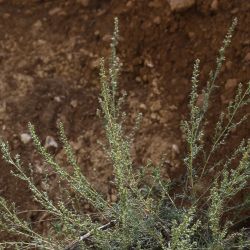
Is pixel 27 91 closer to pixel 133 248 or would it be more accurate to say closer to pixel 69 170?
pixel 69 170

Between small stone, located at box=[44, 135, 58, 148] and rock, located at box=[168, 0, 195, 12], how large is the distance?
75 centimetres

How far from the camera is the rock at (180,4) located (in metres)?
2.58

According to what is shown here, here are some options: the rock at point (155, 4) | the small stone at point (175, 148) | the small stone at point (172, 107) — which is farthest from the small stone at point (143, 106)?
the rock at point (155, 4)

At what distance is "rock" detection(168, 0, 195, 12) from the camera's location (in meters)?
2.58

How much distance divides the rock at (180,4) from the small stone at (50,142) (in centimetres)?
75

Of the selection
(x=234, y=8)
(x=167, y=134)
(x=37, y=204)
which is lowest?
(x=37, y=204)

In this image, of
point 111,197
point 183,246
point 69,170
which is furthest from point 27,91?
point 183,246

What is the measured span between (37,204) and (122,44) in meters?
0.78

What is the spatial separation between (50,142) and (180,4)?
31.5 inches

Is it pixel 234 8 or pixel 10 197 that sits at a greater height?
pixel 234 8

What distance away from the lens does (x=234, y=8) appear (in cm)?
254

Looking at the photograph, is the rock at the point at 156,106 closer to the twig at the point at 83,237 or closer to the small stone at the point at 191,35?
the small stone at the point at 191,35

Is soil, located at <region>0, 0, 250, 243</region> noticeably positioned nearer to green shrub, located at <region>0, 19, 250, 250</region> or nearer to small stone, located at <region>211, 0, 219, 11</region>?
small stone, located at <region>211, 0, 219, 11</region>

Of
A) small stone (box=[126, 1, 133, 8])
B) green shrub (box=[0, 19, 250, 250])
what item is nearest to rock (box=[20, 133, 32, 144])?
green shrub (box=[0, 19, 250, 250])
